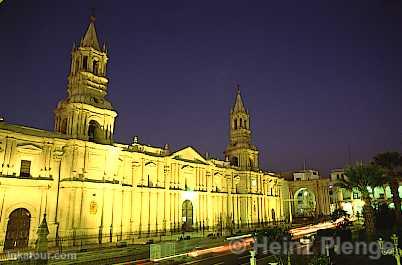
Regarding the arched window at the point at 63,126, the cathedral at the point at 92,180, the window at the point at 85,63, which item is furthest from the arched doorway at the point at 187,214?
the window at the point at 85,63

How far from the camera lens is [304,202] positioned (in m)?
91.6

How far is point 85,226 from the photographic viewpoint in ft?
104

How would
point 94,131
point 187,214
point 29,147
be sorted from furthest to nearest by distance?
1. point 187,214
2. point 94,131
3. point 29,147

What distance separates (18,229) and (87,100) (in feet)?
49.8

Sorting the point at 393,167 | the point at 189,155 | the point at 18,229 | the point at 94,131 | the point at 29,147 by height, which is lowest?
the point at 18,229

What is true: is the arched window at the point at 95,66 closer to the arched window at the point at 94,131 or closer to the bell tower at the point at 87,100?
the bell tower at the point at 87,100

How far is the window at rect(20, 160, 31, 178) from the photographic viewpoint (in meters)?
29.8

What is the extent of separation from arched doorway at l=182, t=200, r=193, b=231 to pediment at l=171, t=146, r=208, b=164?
6934 mm

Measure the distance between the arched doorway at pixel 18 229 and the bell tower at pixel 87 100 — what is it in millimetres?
9246

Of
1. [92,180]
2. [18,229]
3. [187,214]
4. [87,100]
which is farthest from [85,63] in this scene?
[187,214]

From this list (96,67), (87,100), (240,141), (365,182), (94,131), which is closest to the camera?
(365,182)

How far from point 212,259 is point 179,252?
16.8ft

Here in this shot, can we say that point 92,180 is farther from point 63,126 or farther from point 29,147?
point 63,126

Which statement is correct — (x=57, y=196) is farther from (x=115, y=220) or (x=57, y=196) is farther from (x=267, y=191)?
(x=267, y=191)
